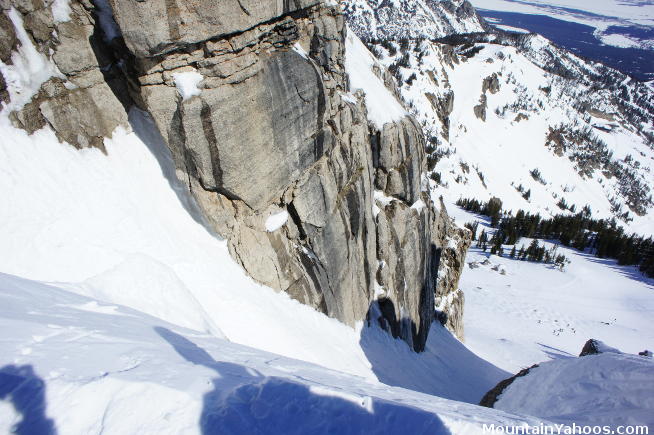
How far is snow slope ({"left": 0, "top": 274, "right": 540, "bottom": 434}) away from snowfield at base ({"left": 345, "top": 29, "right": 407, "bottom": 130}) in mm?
17048

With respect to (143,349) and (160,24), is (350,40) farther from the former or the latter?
(143,349)

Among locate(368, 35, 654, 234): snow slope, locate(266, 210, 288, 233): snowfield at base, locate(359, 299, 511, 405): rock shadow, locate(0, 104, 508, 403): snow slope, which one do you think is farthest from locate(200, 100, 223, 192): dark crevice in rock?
locate(368, 35, 654, 234): snow slope

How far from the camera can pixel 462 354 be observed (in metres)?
29.1

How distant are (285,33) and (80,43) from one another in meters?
6.69

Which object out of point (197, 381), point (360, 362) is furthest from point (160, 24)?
point (360, 362)

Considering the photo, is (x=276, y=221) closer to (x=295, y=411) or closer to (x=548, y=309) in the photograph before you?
(x=295, y=411)

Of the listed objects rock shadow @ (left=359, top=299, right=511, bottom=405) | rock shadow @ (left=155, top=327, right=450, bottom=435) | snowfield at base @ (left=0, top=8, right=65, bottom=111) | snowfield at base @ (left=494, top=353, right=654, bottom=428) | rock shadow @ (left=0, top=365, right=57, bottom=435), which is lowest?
rock shadow @ (left=359, top=299, right=511, bottom=405)

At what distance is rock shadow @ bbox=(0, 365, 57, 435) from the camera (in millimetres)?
4301

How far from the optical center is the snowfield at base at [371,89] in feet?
68.0

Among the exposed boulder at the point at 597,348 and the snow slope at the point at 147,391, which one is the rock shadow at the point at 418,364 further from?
the snow slope at the point at 147,391

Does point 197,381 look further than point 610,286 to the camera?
No

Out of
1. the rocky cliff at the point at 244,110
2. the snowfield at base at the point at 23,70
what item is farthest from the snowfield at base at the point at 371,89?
the snowfield at base at the point at 23,70

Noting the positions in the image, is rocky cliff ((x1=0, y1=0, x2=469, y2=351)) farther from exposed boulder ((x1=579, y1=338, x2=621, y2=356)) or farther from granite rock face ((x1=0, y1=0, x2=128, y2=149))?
exposed boulder ((x1=579, y1=338, x2=621, y2=356))

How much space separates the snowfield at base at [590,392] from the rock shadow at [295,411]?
5.12 meters
